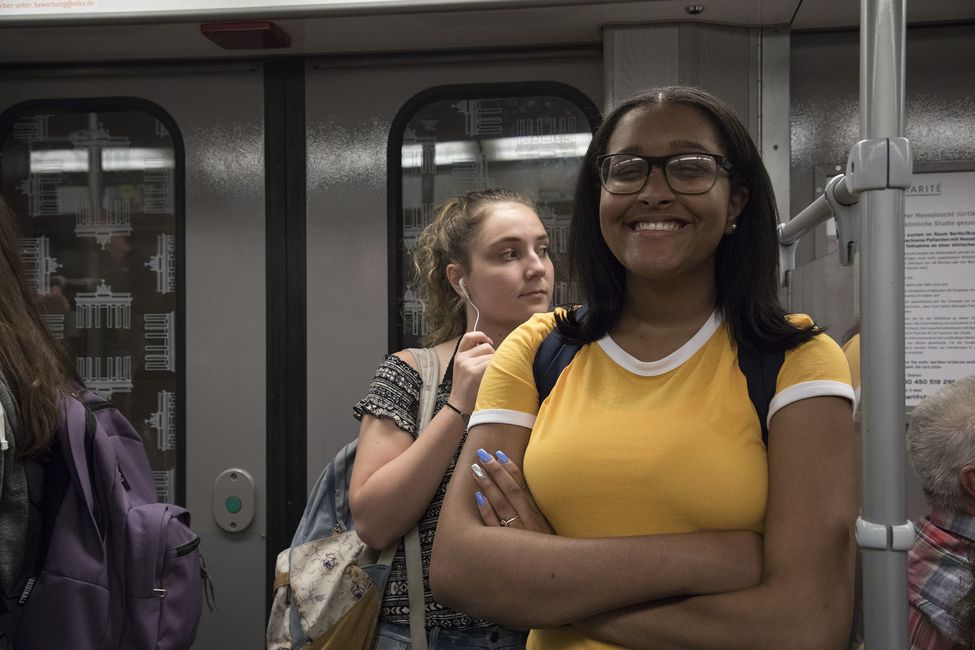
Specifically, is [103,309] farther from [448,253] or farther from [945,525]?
[945,525]

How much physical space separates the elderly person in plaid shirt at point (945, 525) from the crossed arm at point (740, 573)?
52cm

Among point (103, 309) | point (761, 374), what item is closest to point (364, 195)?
point (103, 309)

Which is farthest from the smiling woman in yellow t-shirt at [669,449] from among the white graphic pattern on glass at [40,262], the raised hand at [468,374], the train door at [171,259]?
the white graphic pattern on glass at [40,262]

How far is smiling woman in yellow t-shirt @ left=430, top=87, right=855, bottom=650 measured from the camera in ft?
3.98

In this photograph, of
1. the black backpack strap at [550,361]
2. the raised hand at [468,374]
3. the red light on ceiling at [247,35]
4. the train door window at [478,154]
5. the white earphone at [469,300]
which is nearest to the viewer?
the black backpack strap at [550,361]

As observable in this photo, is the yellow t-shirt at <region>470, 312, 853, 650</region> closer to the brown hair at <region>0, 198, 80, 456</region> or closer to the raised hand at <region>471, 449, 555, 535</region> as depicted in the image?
the raised hand at <region>471, 449, 555, 535</region>

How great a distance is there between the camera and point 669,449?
1.25 metres

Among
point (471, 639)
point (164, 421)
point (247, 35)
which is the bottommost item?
point (471, 639)

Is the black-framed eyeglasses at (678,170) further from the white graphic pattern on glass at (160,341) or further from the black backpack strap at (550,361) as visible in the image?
the white graphic pattern on glass at (160,341)

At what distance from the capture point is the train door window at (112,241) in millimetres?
2799

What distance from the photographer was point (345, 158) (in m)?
2.73

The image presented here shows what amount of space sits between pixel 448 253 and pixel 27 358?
950 mm

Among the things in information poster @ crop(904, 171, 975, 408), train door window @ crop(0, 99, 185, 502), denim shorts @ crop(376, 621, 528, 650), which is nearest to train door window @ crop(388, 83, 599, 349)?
train door window @ crop(0, 99, 185, 502)

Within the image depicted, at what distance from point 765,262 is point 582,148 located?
134 cm
